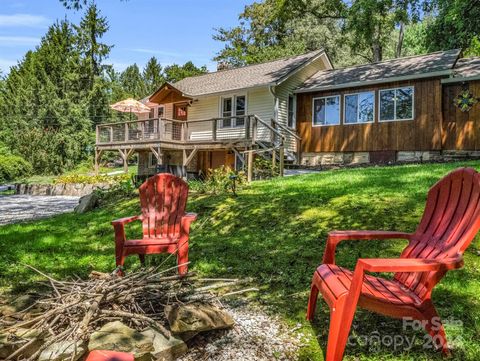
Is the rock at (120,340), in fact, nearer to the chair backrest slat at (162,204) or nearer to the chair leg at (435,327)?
the chair leg at (435,327)

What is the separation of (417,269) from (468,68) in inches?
576

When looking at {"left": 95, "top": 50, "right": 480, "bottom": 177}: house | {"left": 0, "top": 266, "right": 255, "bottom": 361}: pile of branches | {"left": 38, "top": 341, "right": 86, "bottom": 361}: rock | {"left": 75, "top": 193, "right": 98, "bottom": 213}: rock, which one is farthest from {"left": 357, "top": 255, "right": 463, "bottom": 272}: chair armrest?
{"left": 95, "top": 50, "right": 480, "bottom": 177}: house

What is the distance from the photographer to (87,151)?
83.1 feet

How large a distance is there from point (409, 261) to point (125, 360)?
1545 mm

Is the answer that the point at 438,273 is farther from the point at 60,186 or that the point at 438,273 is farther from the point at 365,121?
the point at 60,186

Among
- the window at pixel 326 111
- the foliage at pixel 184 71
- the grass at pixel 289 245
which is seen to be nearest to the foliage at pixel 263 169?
the grass at pixel 289 245

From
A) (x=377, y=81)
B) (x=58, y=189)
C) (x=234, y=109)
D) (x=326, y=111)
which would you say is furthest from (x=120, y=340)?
(x=234, y=109)

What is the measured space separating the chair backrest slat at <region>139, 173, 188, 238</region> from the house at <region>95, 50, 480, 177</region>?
20.3ft

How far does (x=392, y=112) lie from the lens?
1420 centimetres

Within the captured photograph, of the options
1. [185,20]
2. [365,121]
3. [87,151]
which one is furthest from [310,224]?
[87,151]

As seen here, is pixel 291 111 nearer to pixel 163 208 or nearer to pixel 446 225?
pixel 163 208

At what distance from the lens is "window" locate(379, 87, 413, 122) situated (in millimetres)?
13844

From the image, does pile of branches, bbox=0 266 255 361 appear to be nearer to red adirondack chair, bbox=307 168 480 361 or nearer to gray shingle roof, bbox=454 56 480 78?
red adirondack chair, bbox=307 168 480 361

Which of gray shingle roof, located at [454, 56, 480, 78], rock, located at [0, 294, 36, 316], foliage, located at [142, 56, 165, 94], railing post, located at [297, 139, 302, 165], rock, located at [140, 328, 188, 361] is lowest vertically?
rock, located at [140, 328, 188, 361]
